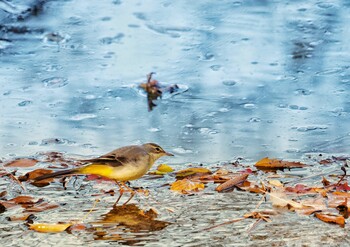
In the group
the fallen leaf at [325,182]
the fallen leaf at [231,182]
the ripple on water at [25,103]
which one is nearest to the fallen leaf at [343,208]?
the fallen leaf at [325,182]

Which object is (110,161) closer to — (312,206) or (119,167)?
(119,167)

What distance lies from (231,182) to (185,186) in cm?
29

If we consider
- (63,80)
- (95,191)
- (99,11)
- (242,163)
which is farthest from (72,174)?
(99,11)

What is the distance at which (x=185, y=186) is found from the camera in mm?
5406

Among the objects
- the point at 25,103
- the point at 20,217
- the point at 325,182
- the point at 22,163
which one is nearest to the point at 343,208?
the point at 325,182

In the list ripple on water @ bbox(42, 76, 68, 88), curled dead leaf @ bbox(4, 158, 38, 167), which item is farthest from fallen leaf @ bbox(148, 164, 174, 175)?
ripple on water @ bbox(42, 76, 68, 88)

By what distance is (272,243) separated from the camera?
4.43 meters

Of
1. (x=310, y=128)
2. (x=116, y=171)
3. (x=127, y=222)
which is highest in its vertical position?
(x=116, y=171)

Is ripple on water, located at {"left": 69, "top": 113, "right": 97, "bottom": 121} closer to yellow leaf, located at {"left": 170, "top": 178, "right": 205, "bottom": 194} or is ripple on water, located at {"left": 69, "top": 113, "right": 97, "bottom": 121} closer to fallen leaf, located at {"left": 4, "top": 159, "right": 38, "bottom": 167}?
fallen leaf, located at {"left": 4, "top": 159, "right": 38, "bottom": 167}

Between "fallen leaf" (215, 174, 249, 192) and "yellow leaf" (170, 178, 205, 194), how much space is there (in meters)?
0.12

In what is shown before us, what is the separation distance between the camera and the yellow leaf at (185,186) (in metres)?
5.39

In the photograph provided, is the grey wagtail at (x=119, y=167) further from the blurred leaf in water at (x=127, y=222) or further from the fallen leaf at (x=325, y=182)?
the fallen leaf at (x=325, y=182)

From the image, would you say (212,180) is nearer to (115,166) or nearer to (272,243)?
(115,166)

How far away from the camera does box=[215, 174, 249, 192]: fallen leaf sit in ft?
17.8
